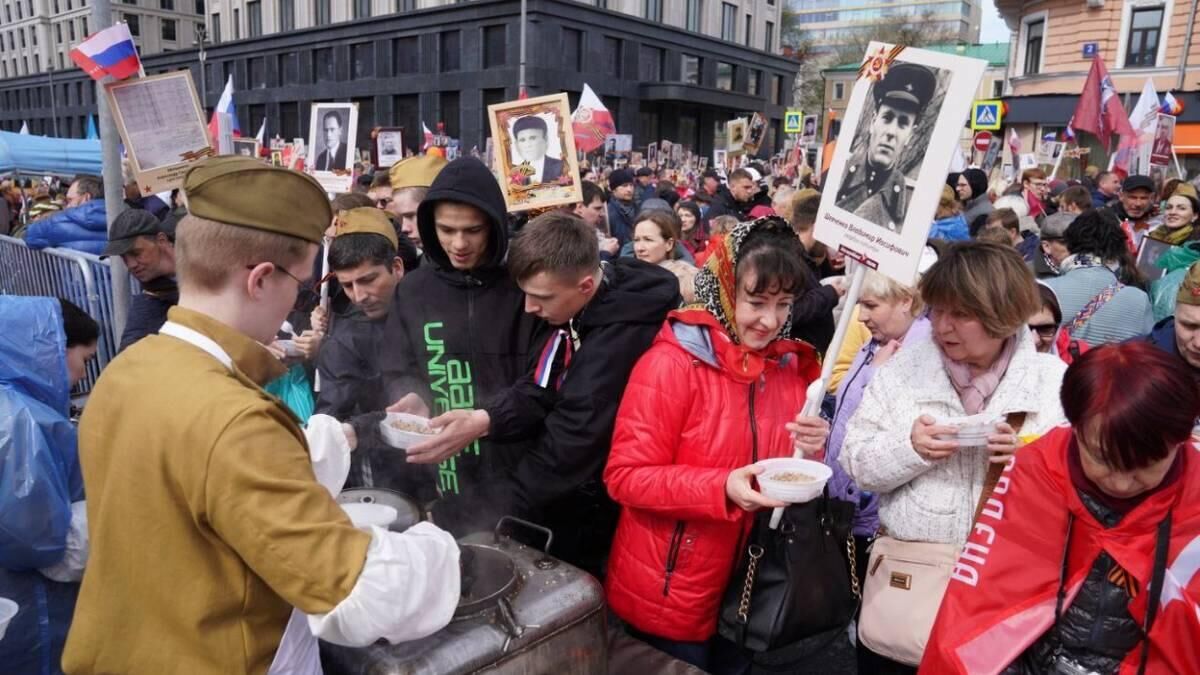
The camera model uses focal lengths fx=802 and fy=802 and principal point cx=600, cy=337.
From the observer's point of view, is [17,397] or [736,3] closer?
[17,397]

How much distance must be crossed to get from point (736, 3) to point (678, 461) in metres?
49.6

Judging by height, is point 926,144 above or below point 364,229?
above

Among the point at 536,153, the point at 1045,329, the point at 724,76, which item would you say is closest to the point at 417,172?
the point at 536,153

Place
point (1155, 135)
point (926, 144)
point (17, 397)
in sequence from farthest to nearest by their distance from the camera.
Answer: point (1155, 135)
point (17, 397)
point (926, 144)

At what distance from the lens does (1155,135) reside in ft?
42.9

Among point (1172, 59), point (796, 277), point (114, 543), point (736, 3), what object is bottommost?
point (114, 543)

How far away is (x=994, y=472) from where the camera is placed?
2396 mm

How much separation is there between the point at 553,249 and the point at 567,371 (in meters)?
0.45

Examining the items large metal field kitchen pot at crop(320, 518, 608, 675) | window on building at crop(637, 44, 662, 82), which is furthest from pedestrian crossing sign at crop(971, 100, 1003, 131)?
window on building at crop(637, 44, 662, 82)

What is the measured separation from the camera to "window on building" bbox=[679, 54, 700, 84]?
4378 centimetres

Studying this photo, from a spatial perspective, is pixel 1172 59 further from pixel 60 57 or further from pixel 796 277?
pixel 60 57

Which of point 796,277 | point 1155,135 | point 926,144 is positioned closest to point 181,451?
point 796,277

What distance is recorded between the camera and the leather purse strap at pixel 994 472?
238cm

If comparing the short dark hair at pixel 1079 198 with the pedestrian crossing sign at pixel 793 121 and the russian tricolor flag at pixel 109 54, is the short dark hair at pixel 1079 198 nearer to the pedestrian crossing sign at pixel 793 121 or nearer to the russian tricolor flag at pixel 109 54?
the russian tricolor flag at pixel 109 54
